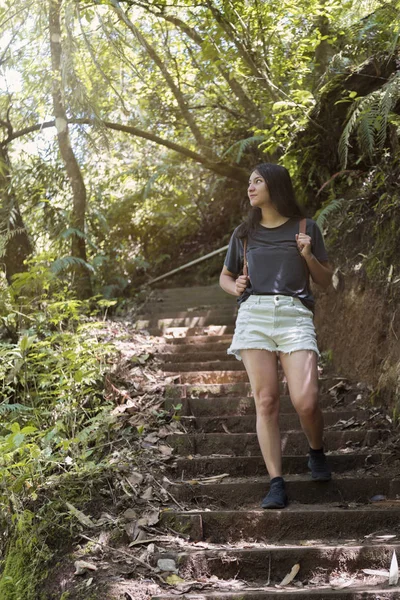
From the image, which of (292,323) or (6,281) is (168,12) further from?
(292,323)

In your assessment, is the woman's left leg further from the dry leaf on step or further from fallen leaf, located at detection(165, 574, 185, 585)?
fallen leaf, located at detection(165, 574, 185, 585)

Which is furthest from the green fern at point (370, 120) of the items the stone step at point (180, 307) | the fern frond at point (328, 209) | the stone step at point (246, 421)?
the stone step at point (180, 307)

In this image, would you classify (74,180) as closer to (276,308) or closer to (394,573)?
(276,308)

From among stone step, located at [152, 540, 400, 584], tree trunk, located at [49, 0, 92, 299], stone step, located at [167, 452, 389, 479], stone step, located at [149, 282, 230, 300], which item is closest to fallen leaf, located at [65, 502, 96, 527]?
stone step, located at [152, 540, 400, 584]

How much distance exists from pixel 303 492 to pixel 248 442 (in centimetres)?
78

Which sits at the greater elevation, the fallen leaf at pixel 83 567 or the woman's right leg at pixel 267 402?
Answer: the woman's right leg at pixel 267 402

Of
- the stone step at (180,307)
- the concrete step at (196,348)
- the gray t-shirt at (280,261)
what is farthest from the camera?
the stone step at (180,307)

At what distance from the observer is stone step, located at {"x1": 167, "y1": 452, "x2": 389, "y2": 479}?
419 centimetres

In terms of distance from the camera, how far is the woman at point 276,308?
11.6 ft

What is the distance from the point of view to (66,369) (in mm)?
5051

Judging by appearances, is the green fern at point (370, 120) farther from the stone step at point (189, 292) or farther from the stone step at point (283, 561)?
the stone step at point (189, 292)

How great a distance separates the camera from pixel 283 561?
3.14 meters

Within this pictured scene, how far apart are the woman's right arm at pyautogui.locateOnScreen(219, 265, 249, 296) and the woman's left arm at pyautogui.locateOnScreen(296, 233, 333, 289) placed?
0.36 metres

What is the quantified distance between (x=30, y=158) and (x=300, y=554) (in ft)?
23.8
